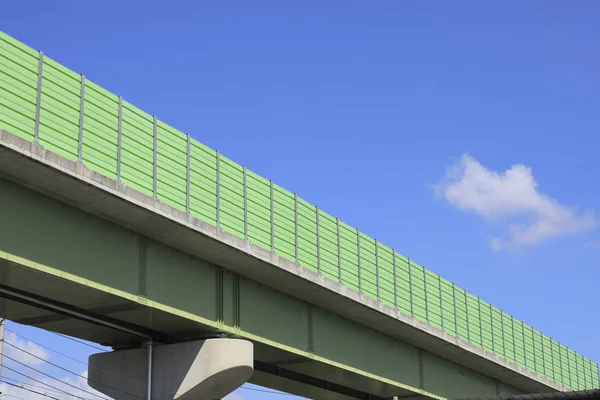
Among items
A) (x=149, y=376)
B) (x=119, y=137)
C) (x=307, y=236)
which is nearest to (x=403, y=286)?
(x=307, y=236)

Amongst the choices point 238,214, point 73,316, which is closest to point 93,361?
point 73,316

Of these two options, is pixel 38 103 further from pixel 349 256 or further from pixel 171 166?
pixel 349 256

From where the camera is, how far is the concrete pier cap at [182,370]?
2836 centimetres

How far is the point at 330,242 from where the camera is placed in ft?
108

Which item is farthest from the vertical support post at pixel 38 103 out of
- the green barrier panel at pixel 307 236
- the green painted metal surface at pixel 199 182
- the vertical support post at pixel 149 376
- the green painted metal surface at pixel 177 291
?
the green barrier panel at pixel 307 236

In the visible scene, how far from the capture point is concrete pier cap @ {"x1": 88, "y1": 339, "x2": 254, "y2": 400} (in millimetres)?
28359

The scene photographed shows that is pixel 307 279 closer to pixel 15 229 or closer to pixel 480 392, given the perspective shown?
pixel 15 229

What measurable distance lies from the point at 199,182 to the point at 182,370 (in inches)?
221

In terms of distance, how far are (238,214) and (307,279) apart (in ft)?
11.4

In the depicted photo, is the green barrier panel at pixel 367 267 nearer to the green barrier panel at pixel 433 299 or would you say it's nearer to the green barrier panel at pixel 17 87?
the green barrier panel at pixel 433 299

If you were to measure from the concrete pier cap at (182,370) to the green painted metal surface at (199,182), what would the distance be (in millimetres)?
3311

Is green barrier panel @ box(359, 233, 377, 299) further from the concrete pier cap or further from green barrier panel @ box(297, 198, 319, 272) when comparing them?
the concrete pier cap

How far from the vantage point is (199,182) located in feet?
89.8

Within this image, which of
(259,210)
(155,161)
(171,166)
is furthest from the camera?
(259,210)
